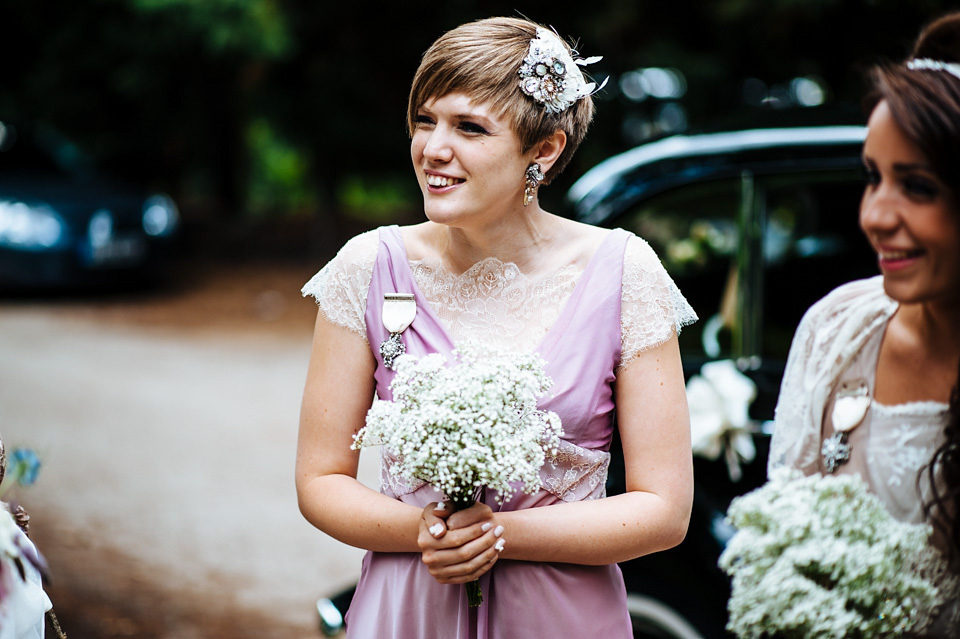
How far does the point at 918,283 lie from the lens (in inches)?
67.1

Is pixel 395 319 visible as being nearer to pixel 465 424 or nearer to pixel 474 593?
pixel 465 424

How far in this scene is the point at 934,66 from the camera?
177 centimetres

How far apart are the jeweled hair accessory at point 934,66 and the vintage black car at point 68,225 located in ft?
31.8

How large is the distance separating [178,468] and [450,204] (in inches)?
186

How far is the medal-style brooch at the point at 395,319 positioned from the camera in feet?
7.06

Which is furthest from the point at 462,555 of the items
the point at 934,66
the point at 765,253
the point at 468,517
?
the point at 765,253

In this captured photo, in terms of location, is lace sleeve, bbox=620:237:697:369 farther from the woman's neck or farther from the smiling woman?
the woman's neck

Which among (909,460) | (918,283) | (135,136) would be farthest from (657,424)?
(135,136)

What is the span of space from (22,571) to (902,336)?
64.9 inches

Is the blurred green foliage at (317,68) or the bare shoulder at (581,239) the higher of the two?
the blurred green foliage at (317,68)

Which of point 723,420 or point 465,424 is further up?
point 465,424

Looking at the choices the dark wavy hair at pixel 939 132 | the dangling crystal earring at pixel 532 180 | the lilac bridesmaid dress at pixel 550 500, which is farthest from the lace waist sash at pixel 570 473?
the dark wavy hair at pixel 939 132

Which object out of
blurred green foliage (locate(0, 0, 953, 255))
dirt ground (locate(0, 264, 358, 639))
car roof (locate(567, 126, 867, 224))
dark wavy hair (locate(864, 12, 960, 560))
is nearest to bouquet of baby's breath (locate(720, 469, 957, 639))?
dark wavy hair (locate(864, 12, 960, 560))

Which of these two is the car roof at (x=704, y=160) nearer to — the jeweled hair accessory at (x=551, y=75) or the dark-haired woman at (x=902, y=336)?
the dark-haired woman at (x=902, y=336)
